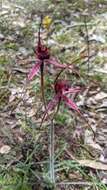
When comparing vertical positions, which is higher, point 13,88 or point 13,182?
point 13,88

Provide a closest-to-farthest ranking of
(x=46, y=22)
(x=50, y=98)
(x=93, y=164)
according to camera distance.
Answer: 1. (x=93, y=164)
2. (x=50, y=98)
3. (x=46, y=22)

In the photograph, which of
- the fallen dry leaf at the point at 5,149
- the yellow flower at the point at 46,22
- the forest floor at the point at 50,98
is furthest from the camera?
the yellow flower at the point at 46,22

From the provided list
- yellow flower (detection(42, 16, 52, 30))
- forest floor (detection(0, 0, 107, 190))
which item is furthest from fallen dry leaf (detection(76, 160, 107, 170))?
yellow flower (detection(42, 16, 52, 30))

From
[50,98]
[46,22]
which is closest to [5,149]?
[50,98]

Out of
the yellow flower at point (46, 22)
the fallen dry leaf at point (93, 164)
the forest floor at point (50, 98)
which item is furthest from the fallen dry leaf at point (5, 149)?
the yellow flower at point (46, 22)

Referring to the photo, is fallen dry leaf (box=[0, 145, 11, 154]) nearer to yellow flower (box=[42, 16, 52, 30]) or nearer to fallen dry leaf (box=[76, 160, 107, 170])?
fallen dry leaf (box=[76, 160, 107, 170])

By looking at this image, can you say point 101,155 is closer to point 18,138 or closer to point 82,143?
point 82,143

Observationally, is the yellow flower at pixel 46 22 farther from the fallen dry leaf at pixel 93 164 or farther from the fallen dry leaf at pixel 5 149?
the fallen dry leaf at pixel 93 164

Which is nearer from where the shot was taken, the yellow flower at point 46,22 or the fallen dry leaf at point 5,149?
the fallen dry leaf at point 5,149

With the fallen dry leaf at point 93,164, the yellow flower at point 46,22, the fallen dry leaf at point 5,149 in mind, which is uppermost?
the yellow flower at point 46,22

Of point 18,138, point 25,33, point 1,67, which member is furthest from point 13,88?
point 25,33

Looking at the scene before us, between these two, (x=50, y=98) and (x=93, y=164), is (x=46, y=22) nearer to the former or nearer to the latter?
(x=50, y=98)
